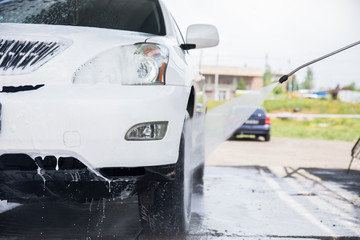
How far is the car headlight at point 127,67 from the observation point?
2688 millimetres

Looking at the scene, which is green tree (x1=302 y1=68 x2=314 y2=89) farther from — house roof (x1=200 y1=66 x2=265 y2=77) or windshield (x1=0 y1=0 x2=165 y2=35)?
windshield (x1=0 y1=0 x2=165 y2=35)

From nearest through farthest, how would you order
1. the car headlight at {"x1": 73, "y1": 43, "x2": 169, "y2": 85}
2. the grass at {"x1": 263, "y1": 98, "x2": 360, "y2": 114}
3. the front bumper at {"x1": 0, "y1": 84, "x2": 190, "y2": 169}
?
the front bumper at {"x1": 0, "y1": 84, "x2": 190, "y2": 169} → the car headlight at {"x1": 73, "y1": 43, "x2": 169, "y2": 85} → the grass at {"x1": 263, "y1": 98, "x2": 360, "y2": 114}

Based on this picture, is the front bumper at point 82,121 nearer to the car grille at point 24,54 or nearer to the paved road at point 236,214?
the car grille at point 24,54

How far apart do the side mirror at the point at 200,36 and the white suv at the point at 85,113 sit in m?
0.94

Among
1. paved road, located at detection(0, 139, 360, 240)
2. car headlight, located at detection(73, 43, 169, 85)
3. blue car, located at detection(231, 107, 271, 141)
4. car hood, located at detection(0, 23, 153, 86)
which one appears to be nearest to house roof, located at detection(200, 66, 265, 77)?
blue car, located at detection(231, 107, 271, 141)

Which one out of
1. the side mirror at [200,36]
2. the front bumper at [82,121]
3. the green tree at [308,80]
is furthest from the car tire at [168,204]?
the green tree at [308,80]

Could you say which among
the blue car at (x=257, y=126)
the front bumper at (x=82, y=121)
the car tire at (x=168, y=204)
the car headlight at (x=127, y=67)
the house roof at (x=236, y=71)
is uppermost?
the house roof at (x=236, y=71)

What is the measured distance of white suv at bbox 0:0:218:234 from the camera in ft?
8.36

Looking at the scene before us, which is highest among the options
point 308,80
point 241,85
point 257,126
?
point 308,80

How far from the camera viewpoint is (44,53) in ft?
8.72

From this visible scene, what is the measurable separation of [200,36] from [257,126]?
13.3 metres

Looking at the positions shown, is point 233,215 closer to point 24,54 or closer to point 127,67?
point 127,67

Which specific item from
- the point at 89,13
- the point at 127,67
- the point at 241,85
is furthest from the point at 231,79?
the point at 127,67

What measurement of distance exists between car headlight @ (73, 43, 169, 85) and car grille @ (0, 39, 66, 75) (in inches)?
7.8
